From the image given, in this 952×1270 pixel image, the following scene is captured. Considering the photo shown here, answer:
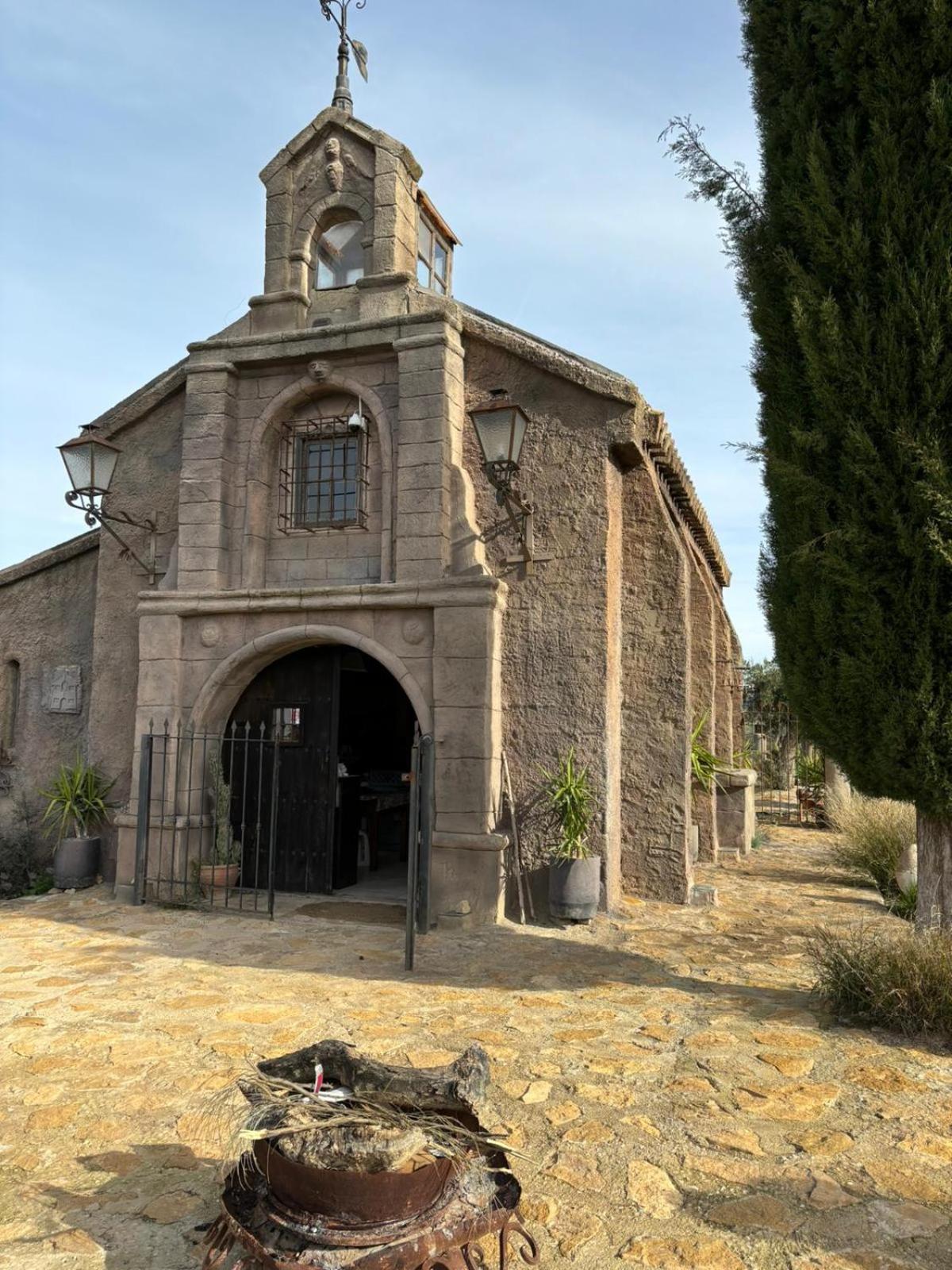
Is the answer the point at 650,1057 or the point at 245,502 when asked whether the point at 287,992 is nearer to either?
the point at 650,1057

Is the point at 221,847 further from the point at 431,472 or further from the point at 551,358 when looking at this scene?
the point at 551,358

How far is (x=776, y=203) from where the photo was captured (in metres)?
5.55

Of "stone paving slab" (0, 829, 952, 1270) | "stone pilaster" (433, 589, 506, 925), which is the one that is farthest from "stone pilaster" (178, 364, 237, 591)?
"stone paving slab" (0, 829, 952, 1270)

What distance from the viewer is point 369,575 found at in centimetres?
809

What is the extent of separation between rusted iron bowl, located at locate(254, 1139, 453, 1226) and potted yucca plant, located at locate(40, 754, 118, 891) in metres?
6.99

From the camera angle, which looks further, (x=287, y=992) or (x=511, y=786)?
(x=511, y=786)

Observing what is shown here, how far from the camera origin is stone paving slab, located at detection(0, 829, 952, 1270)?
2.83 meters

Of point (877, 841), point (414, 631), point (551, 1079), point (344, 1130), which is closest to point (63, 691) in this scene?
point (414, 631)

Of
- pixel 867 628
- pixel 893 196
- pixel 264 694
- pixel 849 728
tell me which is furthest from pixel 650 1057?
pixel 264 694

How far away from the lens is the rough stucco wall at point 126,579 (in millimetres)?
8734

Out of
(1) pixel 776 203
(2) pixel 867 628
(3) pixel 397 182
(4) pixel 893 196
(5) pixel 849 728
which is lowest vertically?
(5) pixel 849 728

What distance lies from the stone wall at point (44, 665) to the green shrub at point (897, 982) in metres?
7.16

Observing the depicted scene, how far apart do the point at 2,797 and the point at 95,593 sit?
2.28 metres

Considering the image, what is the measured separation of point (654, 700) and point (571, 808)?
65.7 inches
